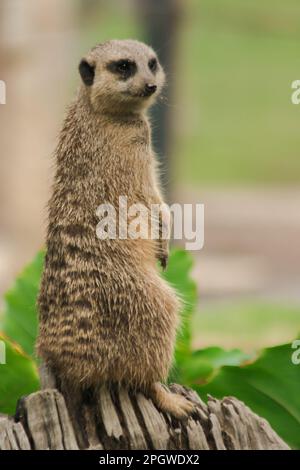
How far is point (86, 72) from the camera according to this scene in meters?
3.81

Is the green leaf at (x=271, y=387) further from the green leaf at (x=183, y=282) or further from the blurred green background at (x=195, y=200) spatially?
the green leaf at (x=183, y=282)

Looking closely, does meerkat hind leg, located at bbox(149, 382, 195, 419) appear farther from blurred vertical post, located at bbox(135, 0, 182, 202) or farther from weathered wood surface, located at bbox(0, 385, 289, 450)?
blurred vertical post, located at bbox(135, 0, 182, 202)

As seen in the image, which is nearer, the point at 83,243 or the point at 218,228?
the point at 83,243

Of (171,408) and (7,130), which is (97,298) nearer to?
(171,408)

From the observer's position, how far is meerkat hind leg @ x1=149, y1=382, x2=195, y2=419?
3.39 metres

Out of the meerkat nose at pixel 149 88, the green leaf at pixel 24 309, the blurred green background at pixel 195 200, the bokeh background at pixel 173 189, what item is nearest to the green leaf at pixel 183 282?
the blurred green background at pixel 195 200

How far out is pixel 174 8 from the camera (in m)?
10.1

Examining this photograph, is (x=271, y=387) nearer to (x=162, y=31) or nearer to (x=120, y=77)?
(x=120, y=77)

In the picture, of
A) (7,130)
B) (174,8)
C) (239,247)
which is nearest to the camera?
(174,8)

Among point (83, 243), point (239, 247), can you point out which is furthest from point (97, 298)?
point (239, 247)

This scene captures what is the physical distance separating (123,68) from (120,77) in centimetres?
4

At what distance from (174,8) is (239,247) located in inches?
171
